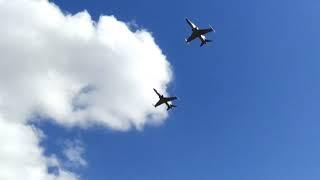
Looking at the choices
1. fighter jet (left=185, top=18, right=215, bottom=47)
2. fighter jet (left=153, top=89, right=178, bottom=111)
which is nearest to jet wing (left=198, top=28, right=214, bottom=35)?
fighter jet (left=185, top=18, right=215, bottom=47)

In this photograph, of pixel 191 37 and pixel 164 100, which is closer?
pixel 191 37

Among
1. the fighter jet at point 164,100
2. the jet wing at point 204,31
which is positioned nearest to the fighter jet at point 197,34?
the jet wing at point 204,31

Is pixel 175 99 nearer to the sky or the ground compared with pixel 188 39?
nearer to the ground

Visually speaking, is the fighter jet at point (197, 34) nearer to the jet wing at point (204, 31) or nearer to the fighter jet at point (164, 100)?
the jet wing at point (204, 31)

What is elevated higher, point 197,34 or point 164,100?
point 197,34

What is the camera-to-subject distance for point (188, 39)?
176 meters

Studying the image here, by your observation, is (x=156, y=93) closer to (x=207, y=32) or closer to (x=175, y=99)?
(x=175, y=99)

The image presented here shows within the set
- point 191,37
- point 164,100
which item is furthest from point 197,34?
point 164,100

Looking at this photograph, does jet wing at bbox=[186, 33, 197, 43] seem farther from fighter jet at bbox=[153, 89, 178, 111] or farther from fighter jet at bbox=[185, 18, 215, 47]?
fighter jet at bbox=[153, 89, 178, 111]

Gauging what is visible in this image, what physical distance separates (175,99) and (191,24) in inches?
966

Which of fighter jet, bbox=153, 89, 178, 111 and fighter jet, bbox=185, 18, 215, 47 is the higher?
fighter jet, bbox=185, 18, 215, 47

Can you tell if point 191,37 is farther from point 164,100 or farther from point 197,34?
point 164,100

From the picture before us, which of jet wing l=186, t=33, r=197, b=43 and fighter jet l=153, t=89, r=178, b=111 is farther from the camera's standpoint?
fighter jet l=153, t=89, r=178, b=111

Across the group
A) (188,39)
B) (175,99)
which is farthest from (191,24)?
(175,99)
